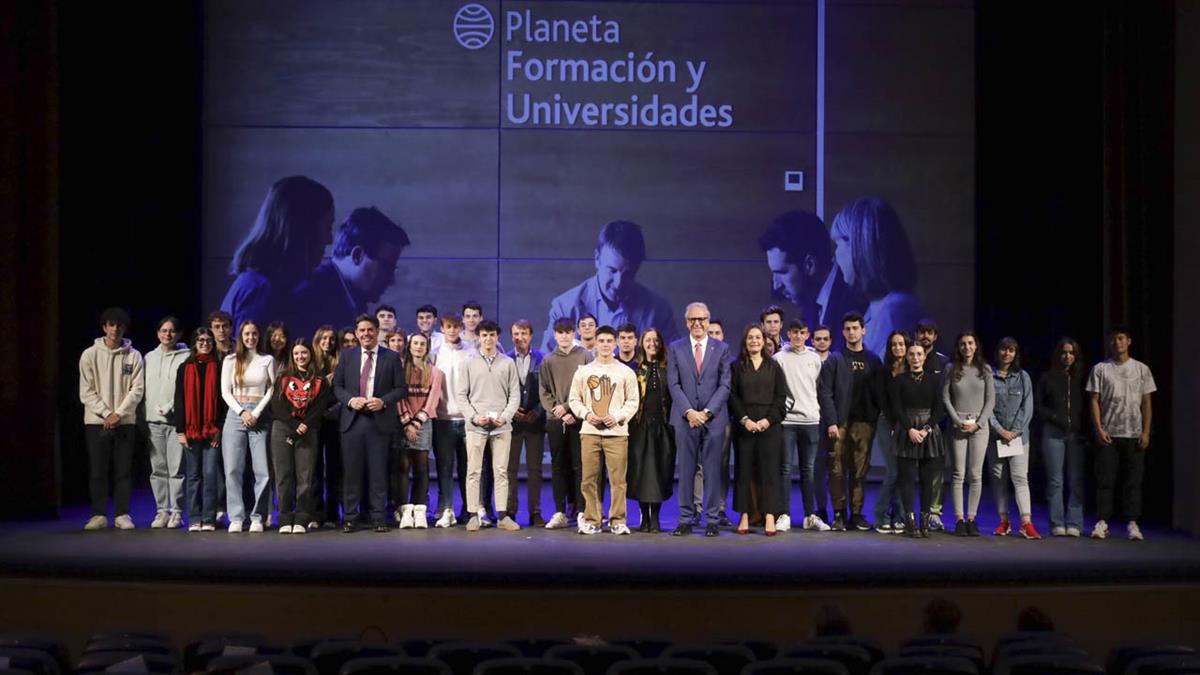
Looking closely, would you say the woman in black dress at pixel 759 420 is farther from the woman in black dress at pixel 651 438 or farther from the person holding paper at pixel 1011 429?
the person holding paper at pixel 1011 429

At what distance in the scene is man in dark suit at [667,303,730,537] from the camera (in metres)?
7.95

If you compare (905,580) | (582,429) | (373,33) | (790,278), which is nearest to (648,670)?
(905,580)

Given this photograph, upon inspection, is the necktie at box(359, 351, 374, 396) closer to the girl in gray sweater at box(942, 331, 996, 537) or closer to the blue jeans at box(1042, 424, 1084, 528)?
the girl in gray sweater at box(942, 331, 996, 537)

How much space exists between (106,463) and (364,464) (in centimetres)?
175

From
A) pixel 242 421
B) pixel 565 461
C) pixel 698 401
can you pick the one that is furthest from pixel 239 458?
pixel 698 401

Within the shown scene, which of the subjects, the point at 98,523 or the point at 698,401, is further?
the point at 98,523

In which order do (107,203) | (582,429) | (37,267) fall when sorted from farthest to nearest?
(107,203)
(37,267)
(582,429)

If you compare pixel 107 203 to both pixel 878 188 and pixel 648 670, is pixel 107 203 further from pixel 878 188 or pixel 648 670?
pixel 648 670

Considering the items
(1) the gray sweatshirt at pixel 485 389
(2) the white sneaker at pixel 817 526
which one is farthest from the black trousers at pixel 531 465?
(2) the white sneaker at pixel 817 526

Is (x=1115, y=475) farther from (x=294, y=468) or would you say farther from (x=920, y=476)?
(x=294, y=468)

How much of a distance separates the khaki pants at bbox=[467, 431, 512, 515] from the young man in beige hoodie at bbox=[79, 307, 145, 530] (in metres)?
2.22

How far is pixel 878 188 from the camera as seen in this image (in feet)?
35.6

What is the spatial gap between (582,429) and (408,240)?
3585 millimetres

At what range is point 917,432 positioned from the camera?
7824 millimetres
